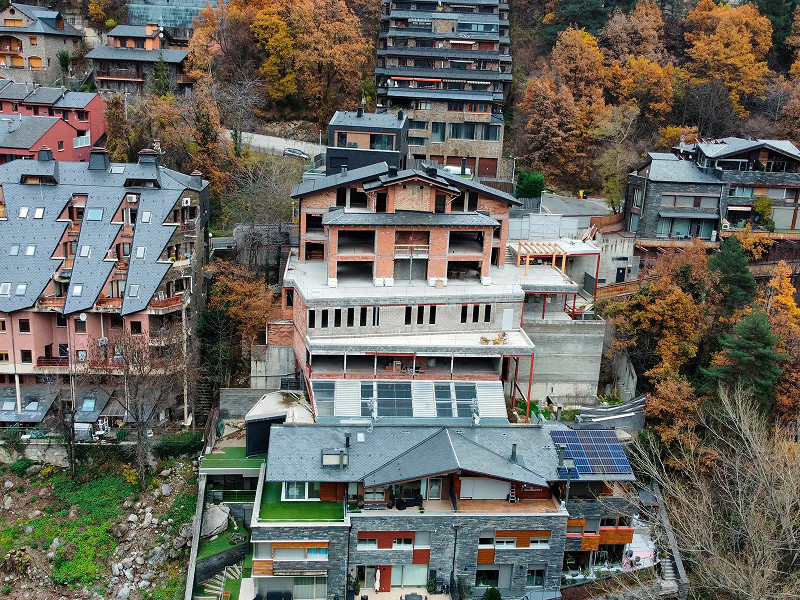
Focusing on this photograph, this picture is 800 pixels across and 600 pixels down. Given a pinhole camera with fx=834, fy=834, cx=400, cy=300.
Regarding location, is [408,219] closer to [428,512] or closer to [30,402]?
[428,512]

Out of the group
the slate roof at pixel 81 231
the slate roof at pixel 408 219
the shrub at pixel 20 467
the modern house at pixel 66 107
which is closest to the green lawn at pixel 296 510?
the slate roof at pixel 81 231

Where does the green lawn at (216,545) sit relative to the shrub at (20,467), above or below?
below

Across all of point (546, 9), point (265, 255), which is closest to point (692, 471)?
point (265, 255)

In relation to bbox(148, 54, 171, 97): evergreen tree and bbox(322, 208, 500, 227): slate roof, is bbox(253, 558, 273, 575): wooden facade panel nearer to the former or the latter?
bbox(322, 208, 500, 227): slate roof

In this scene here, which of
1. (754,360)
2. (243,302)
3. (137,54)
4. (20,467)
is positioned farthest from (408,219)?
(137,54)

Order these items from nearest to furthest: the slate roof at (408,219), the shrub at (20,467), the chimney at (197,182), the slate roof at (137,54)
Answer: the shrub at (20,467), the slate roof at (408,219), the chimney at (197,182), the slate roof at (137,54)

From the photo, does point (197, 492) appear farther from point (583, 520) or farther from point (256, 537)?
point (583, 520)

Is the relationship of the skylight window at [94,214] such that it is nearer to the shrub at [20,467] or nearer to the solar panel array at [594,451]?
the shrub at [20,467]
